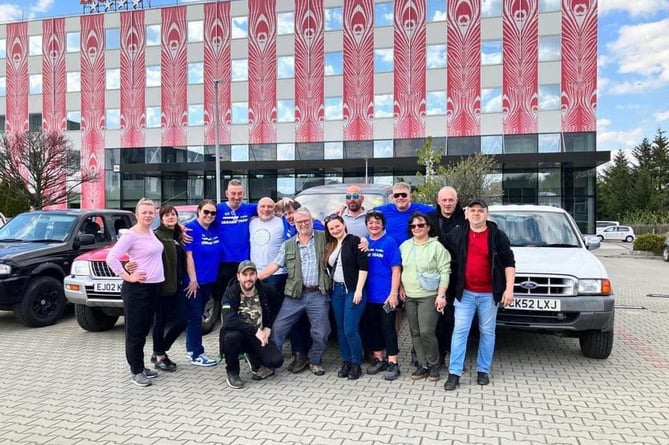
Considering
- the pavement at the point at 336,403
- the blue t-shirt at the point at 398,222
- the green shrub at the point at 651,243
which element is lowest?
the pavement at the point at 336,403

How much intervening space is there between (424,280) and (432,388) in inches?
40.5

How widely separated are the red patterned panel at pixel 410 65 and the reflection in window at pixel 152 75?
1696 cm

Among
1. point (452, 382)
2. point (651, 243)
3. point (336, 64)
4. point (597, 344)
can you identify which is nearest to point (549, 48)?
point (336, 64)

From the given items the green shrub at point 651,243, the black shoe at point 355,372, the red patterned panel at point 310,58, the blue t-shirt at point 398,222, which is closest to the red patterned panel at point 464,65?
the red patterned panel at point 310,58

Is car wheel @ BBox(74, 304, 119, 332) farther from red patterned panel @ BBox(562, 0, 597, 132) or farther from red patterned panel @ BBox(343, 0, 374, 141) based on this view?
red patterned panel @ BBox(562, 0, 597, 132)

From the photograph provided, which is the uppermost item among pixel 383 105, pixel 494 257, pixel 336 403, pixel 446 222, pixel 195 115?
pixel 383 105

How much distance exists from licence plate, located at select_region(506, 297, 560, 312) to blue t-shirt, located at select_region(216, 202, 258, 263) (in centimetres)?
293

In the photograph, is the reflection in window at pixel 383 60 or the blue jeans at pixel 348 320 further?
Answer: the reflection in window at pixel 383 60

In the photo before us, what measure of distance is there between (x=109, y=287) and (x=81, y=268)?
0.61 m

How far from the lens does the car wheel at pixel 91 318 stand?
290 inches

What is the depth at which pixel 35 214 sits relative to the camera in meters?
8.99

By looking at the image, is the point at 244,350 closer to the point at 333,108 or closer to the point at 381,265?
the point at 381,265

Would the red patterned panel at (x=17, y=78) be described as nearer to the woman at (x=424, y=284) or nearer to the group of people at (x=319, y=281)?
the group of people at (x=319, y=281)

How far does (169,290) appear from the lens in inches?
206
